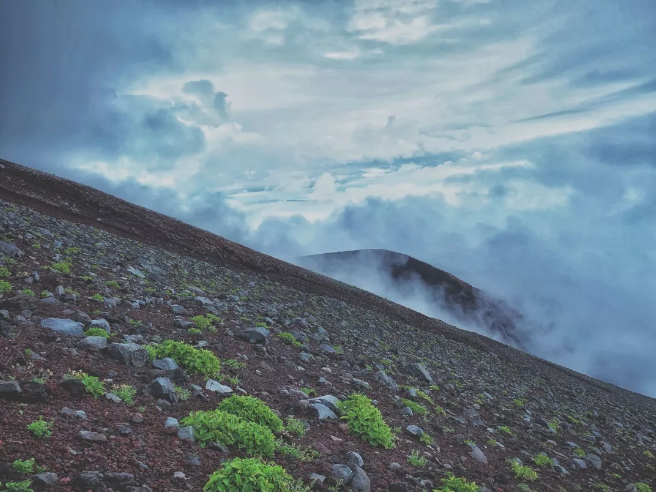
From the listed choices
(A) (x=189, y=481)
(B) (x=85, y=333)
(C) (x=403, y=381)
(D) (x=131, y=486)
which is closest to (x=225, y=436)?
(A) (x=189, y=481)

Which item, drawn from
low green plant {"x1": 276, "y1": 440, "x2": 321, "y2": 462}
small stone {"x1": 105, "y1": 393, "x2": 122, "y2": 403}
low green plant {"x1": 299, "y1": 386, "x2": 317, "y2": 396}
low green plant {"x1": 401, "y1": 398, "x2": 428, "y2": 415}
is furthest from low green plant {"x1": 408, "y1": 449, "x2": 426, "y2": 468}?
small stone {"x1": 105, "y1": 393, "x2": 122, "y2": 403}

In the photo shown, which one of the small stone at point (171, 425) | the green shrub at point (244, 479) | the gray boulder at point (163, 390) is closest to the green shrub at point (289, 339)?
the gray boulder at point (163, 390)

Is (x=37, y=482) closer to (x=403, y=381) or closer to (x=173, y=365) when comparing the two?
(x=173, y=365)

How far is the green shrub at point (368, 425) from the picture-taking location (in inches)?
374

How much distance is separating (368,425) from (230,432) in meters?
3.63

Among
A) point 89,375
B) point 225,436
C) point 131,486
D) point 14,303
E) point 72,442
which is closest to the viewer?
point 131,486

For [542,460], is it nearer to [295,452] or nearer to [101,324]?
[295,452]

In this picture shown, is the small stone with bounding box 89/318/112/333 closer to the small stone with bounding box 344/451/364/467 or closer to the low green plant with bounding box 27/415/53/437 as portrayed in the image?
the low green plant with bounding box 27/415/53/437

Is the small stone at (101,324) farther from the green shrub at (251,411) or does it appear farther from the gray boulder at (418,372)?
the gray boulder at (418,372)

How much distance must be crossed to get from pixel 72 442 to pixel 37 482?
98 centimetres

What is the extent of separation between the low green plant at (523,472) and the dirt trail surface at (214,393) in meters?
0.04

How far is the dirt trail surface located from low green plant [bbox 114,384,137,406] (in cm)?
4

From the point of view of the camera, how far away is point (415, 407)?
12977mm

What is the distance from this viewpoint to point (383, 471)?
8352 mm
